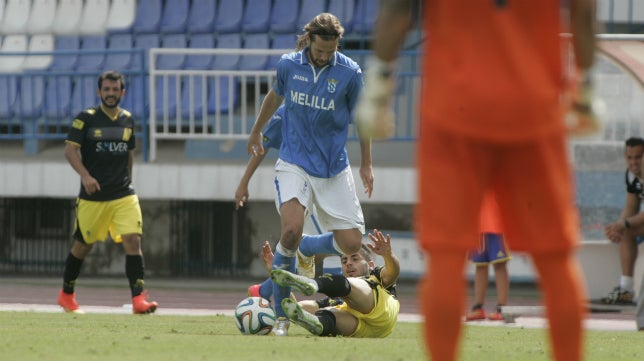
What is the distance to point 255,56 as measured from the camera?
61.9ft

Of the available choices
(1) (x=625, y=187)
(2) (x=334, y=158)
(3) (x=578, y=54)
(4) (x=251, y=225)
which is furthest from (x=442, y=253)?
(4) (x=251, y=225)

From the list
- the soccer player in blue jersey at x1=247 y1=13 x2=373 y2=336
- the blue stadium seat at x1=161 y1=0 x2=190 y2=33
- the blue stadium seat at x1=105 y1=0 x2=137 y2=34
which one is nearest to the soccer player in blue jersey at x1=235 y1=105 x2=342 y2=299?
the soccer player in blue jersey at x1=247 y1=13 x2=373 y2=336

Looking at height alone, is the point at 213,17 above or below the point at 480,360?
above

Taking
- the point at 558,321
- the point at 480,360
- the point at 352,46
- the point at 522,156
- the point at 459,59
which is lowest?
the point at 480,360

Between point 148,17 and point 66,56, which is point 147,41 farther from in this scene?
point 66,56

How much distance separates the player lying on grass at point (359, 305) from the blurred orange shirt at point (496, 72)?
4.14 m

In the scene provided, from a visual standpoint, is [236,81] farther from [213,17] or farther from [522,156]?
[522,156]

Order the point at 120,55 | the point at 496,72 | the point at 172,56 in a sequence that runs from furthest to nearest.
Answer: the point at 120,55 < the point at 172,56 < the point at 496,72

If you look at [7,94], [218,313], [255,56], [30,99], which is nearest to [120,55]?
[30,99]

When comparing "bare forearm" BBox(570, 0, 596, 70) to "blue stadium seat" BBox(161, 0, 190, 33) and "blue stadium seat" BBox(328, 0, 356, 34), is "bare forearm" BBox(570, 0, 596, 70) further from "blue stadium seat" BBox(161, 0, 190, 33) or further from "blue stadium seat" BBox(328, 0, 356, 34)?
"blue stadium seat" BBox(161, 0, 190, 33)

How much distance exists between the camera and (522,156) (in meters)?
4.51

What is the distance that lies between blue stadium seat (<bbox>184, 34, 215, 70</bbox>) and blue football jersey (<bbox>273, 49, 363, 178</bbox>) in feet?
31.5

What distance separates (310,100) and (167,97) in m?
8.26

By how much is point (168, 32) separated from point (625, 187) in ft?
24.5
